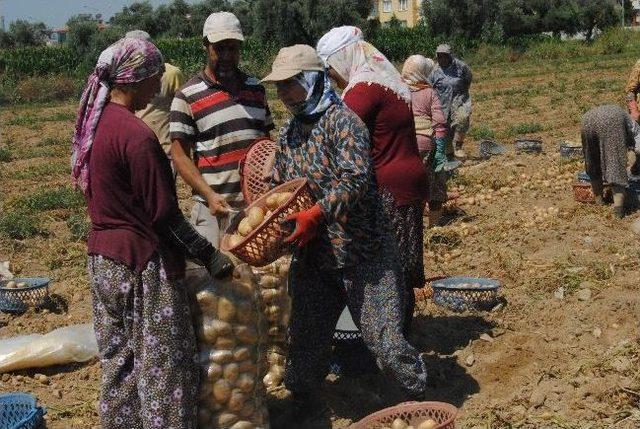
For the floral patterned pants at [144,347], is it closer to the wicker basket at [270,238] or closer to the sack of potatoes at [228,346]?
the sack of potatoes at [228,346]

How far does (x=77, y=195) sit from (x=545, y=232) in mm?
5977

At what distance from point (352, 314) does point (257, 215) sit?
671mm

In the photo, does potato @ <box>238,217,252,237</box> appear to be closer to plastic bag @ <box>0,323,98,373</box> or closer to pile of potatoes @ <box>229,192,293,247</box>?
pile of potatoes @ <box>229,192,293,247</box>

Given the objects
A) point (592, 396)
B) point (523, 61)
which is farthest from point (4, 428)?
point (523, 61)

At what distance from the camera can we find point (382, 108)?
434 centimetres

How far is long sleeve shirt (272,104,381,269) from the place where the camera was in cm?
378

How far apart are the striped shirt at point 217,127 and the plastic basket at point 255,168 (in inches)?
7.3

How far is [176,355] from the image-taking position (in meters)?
3.55

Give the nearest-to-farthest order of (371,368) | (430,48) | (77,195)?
(371,368)
(77,195)
(430,48)

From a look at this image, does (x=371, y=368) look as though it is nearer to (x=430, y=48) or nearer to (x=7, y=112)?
(x=7, y=112)

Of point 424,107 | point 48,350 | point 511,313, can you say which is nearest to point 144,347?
point 48,350

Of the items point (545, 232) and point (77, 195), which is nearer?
point (545, 232)

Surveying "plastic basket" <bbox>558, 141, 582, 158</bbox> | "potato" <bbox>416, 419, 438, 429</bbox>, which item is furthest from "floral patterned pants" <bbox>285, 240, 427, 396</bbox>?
"plastic basket" <bbox>558, 141, 582, 158</bbox>

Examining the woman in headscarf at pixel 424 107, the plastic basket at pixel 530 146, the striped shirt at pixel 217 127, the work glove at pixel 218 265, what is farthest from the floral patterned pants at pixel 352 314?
the plastic basket at pixel 530 146
